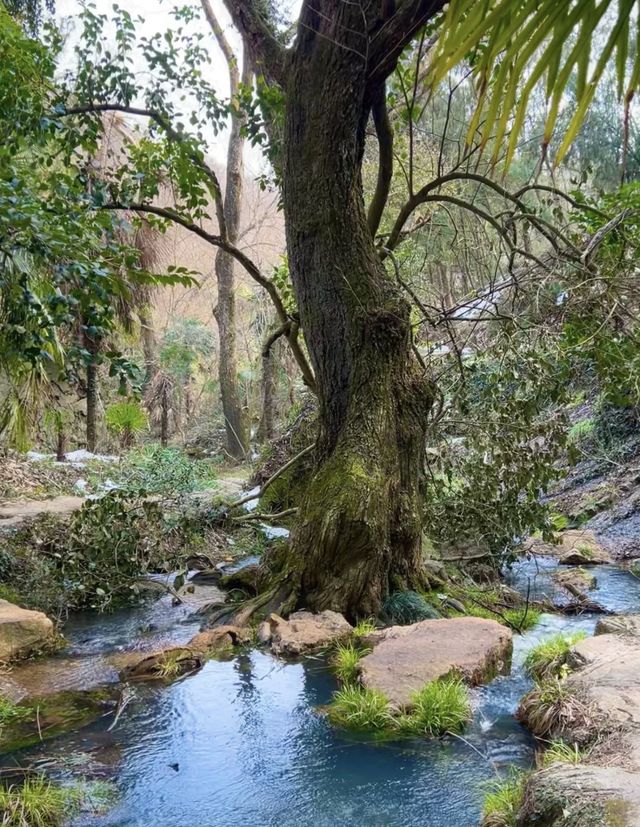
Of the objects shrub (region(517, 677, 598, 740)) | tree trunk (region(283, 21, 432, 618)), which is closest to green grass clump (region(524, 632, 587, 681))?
shrub (region(517, 677, 598, 740))

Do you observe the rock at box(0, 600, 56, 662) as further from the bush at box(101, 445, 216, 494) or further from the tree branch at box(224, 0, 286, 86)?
the tree branch at box(224, 0, 286, 86)

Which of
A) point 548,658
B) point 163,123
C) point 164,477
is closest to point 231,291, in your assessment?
point 164,477

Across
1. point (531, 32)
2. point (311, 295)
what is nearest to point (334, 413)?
point (311, 295)

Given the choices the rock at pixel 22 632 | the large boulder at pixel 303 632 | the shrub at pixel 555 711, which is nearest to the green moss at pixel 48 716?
the rock at pixel 22 632

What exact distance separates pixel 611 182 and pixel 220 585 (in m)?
14.2

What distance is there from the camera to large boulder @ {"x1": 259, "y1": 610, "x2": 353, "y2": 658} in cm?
520

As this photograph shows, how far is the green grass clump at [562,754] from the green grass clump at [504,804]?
160 millimetres

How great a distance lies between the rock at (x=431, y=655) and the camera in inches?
175

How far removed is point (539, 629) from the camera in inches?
242

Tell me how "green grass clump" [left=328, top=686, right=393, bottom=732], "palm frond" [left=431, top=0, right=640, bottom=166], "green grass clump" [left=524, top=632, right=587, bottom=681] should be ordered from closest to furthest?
"palm frond" [left=431, top=0, right=640, bottom=166], "green grass clump" [left=328, top=686, right=393, bottom=732], "green grass clump" [left=524, top=632, right=587, bottom=681]

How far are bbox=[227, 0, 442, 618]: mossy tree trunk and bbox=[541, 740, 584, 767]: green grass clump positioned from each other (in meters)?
2.33

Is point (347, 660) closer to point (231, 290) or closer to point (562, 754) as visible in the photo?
point (562, 754)

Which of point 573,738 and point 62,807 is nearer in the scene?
point 62,807

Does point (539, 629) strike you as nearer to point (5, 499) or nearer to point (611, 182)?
point (5, 499)
